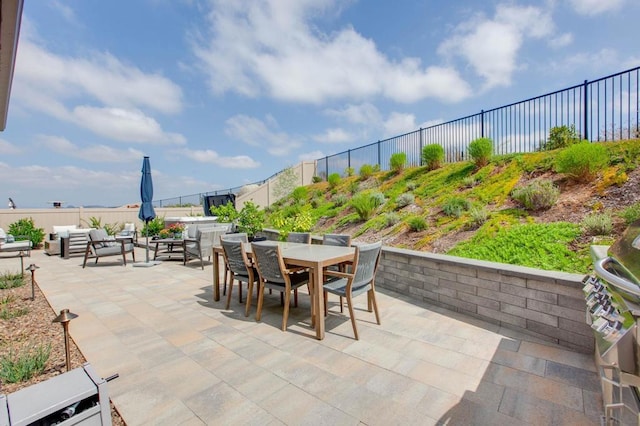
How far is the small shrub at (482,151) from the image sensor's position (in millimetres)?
7301

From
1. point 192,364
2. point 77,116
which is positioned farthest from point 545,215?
point 77,116

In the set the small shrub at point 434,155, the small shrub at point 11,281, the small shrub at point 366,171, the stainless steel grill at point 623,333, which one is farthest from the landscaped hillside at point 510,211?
the small shrub at point 11,281

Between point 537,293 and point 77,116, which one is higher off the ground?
point 77,116

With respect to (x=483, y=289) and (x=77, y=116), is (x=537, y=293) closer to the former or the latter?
(x=483, y=289)

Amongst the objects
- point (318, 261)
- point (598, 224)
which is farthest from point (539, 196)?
point (318, 261)

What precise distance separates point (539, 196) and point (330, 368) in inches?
175

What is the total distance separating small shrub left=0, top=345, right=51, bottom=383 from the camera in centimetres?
215

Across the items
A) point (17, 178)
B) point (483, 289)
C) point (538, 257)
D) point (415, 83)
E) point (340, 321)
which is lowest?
point (340, 321)

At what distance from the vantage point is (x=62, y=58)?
19.9 feet

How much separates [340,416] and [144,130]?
14.0 meters

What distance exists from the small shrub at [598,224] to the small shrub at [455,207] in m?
2.01

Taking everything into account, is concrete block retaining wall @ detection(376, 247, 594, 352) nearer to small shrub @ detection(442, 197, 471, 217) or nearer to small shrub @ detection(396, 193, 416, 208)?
small shrub @ detection(442, 197, 471, 217)

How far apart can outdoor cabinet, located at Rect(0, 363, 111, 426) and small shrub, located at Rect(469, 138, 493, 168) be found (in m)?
8.12

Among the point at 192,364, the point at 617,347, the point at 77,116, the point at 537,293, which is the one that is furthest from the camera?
the point at 77,116
